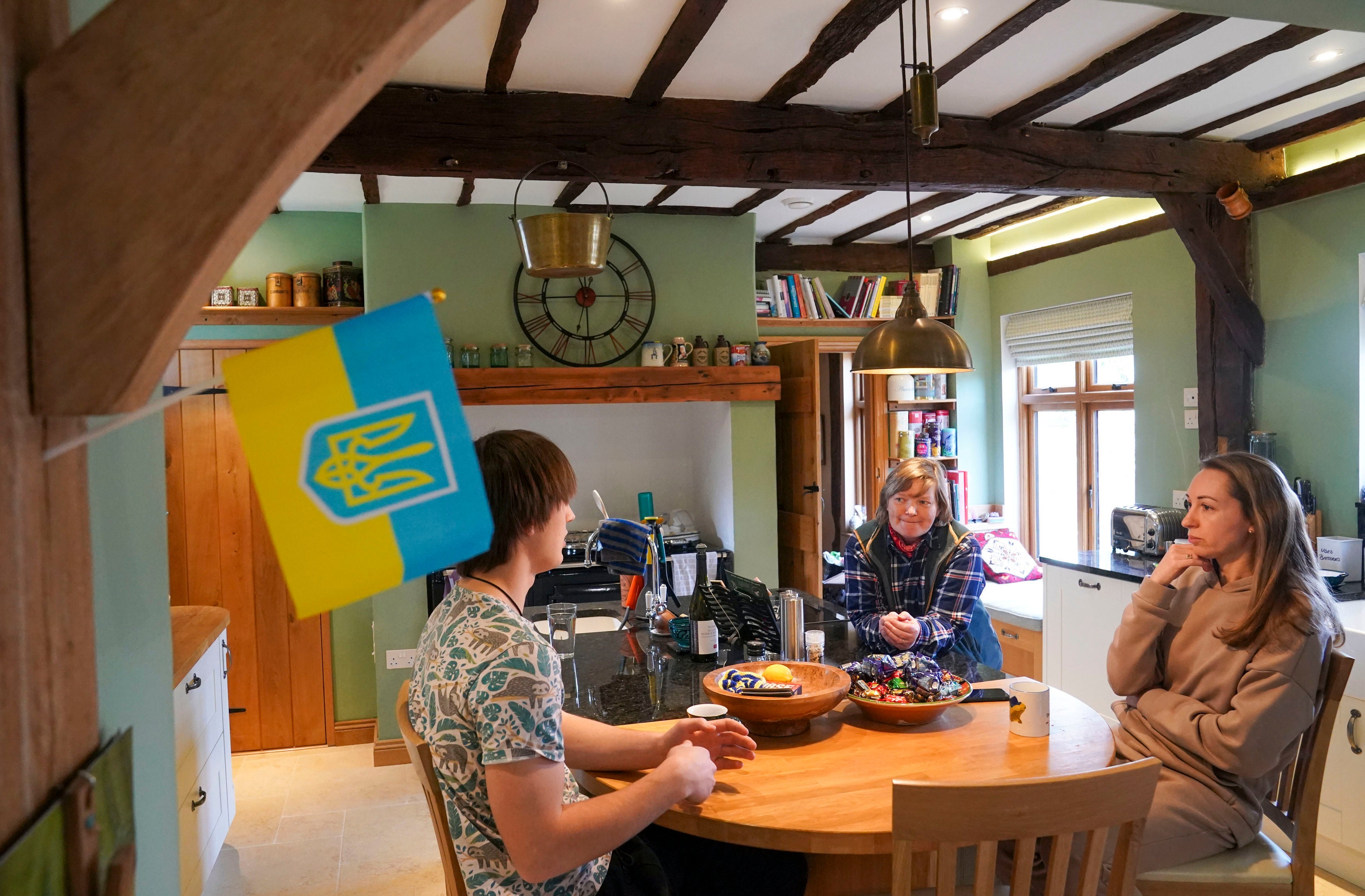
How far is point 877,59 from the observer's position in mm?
3094

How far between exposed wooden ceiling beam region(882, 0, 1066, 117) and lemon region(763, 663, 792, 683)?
174 cm

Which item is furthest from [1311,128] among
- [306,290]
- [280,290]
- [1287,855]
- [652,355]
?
[280,290]

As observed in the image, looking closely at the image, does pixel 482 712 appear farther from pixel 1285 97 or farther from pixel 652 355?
pixel 1285 97

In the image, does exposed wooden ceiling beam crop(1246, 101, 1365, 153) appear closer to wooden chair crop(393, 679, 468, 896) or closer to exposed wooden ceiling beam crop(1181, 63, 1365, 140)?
exposed wooden ceiling beam crop(1181, 63, 1365, 140)

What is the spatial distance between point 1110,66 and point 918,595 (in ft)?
6.04

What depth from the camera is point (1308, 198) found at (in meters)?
3.96

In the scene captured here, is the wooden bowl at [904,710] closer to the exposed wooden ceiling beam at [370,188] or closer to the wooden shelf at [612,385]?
the wooden shelf at [612,385]

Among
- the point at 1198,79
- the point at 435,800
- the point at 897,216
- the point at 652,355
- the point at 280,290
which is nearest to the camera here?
the point at 435,800

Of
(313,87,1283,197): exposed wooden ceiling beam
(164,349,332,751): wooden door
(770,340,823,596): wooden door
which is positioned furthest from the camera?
(770,340,823,596): wooden door

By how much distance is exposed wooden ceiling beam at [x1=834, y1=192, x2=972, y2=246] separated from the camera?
4.83 meters

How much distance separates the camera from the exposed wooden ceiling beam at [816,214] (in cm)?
467

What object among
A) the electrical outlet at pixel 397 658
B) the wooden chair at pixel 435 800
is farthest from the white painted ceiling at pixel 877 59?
the electrical outlet at pixel 397 658

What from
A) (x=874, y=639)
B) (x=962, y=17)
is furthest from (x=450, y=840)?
(x=962, y=17)

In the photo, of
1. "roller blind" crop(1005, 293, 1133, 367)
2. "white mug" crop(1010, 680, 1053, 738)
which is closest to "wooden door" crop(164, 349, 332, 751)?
"white mug" crop(1010, 680, 1053, 738)
